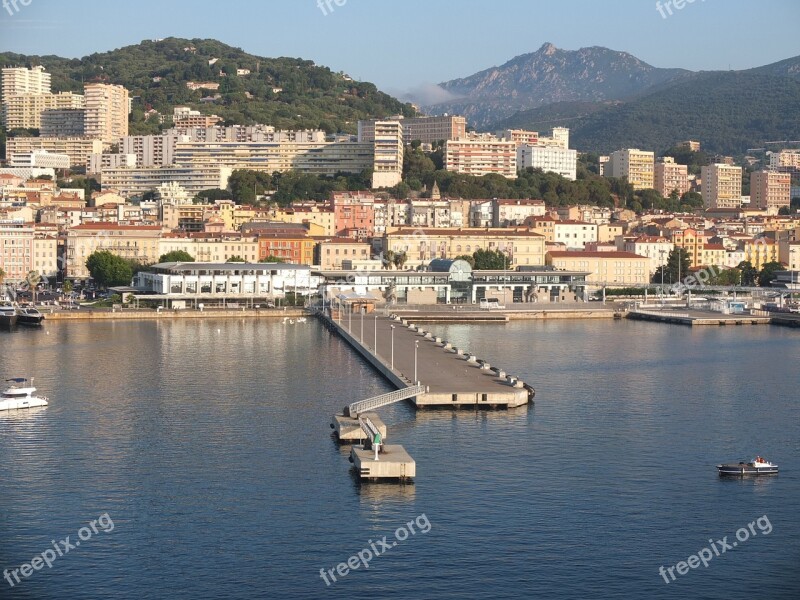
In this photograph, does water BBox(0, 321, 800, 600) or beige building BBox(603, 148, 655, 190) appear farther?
beige building BBox(603, 148, 655, 190)

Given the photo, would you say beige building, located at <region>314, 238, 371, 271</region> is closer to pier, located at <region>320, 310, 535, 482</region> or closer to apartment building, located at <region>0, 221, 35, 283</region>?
apartment building, located at <region>0, 221, 35, 283</region>

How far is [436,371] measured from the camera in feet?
70.0

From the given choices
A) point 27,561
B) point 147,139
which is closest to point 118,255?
point 147,139

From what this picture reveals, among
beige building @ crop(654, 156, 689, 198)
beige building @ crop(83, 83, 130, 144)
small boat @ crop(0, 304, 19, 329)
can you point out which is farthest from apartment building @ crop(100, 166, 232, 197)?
small boat @ crop(0, 304, 19, 329)

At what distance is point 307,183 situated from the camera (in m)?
59.5

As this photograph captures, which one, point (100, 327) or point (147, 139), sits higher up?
point (147, 139)

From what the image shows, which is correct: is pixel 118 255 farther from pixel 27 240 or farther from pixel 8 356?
pixel 8 356

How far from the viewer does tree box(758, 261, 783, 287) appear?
4656 centimetres

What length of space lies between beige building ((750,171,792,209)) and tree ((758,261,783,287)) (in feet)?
100

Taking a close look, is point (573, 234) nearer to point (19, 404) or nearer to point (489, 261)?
point (489, 261)

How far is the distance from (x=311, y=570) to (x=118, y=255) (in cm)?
3331

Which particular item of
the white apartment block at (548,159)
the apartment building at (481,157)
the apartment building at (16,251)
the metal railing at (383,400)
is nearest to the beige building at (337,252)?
the apartment building at (16,251)

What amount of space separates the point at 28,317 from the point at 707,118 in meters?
115

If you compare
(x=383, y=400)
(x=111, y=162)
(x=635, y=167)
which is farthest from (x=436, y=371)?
(x=635, y=167)
